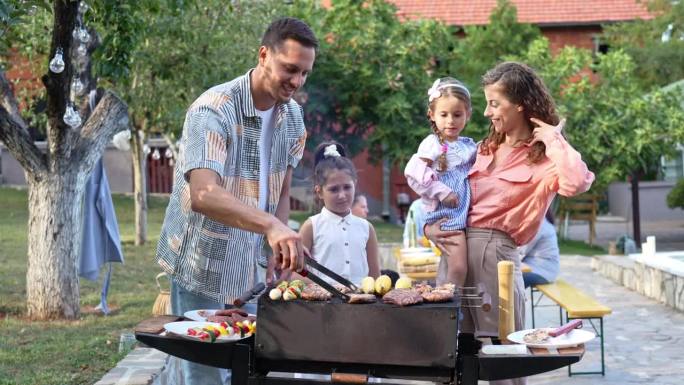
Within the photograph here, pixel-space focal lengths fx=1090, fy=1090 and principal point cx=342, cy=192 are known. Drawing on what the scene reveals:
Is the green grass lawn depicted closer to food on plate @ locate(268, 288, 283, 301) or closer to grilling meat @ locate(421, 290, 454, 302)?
food on plate @ locate(268, 288, 283, 301)

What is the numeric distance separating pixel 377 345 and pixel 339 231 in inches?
101

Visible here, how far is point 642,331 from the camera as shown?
944 centimetres

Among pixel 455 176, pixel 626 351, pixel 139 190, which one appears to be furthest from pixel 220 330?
pixel 139 190

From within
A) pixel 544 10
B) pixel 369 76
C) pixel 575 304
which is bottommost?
pixel 575 304

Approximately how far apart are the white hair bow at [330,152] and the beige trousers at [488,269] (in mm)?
1904

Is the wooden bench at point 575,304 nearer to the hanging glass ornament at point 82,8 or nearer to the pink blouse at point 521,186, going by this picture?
the pink blouse at point 521,186

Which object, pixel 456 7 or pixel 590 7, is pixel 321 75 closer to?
pixel 456 7

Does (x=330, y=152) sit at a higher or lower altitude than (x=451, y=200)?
higher

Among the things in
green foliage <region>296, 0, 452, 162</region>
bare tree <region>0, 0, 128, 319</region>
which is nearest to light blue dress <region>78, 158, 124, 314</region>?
bare tree <region>0, 0, 128, 319</region>

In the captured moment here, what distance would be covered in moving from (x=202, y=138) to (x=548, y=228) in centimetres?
488

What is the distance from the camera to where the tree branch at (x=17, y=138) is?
8656mm

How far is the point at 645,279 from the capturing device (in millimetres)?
11992

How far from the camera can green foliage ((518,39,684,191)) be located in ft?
66.6

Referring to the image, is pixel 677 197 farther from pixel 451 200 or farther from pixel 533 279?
pixel 451 200
